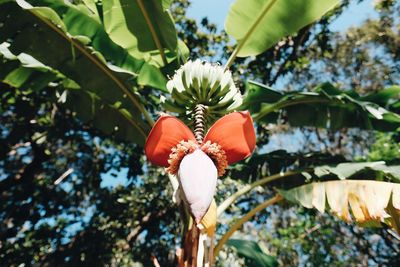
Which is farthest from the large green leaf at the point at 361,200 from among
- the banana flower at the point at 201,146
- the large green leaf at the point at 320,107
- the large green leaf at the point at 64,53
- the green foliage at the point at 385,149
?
the green foliage at the point at 385,149

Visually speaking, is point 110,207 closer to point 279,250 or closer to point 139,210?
point 139,210

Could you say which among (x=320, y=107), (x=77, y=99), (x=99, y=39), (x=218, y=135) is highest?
(x=218, y=135)

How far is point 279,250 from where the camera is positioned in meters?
5.85

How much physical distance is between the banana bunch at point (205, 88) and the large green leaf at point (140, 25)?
842 millimetres

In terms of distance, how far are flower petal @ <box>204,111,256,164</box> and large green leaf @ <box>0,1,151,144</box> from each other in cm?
143

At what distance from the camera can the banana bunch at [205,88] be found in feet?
5.23

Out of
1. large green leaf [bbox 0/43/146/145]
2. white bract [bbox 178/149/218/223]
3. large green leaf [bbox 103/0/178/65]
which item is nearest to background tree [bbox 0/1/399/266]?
large green leaf [bbox 0/43/146/145]

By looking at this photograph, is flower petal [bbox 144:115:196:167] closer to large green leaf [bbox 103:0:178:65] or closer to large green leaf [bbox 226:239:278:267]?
large green leaf [bbox 103:0:178:65]

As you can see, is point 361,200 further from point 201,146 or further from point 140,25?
point 140,25

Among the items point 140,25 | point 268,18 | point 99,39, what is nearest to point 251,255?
point 268,18

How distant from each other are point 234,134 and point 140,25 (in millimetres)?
1587

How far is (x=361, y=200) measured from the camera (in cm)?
200

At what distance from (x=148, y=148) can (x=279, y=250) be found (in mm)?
5179

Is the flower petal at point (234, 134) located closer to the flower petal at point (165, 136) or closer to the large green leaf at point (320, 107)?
the flower petal at point (165, 136)
